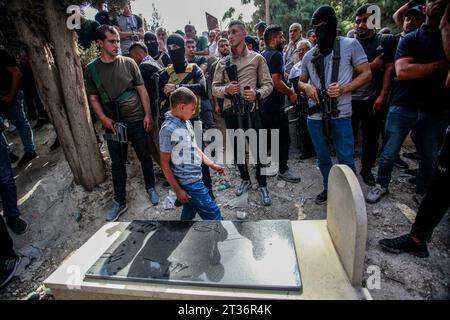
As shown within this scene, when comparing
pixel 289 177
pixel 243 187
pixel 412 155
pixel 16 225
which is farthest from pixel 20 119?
pixel 412 155

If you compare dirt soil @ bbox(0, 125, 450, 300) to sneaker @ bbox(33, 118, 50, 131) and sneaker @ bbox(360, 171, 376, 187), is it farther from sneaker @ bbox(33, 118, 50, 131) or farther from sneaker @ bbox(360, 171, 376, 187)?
sneaker @ bbox(33, 118, 50, 131)

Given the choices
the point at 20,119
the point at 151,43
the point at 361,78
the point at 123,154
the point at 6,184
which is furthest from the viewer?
the point at 20,119

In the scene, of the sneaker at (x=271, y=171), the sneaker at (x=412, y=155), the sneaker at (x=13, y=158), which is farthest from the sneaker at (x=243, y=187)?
the sneaker at (x=13, y=158)

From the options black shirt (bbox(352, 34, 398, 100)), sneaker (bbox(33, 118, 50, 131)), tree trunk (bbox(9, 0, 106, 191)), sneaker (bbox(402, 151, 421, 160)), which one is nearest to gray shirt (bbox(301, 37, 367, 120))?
black shirt (bbox(352, 34, 398, 100))

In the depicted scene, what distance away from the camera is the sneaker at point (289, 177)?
394cm

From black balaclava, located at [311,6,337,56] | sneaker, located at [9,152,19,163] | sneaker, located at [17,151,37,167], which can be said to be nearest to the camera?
black balaclava, located at [311,6,337,56]

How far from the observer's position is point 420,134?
9.43 feet

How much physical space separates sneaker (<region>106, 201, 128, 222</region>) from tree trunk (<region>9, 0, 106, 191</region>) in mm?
648

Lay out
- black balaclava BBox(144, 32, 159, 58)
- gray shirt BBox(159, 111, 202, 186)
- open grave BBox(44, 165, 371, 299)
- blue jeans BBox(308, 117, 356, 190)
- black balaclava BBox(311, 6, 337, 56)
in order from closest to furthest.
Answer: open grave BBox(44, 165, 371, 299)
gray shirt BBox(159, 111, 202, 186)
black balaclava BBox(311, 6, 337, 56)
blue jeans BBox(308, 117, 356, 190)
black balaclava BBox(144, 32, 159, 58)

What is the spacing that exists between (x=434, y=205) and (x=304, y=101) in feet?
8.42

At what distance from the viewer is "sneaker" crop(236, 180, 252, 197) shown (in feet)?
12.5

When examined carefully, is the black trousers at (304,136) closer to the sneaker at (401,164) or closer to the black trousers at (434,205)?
the sneaker at (401,164)

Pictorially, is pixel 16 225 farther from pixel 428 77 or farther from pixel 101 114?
pixel 428 77

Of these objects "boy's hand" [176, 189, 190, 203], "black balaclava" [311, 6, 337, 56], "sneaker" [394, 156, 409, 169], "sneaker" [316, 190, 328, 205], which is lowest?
"sneaker" [316, 190, 328, 205]
